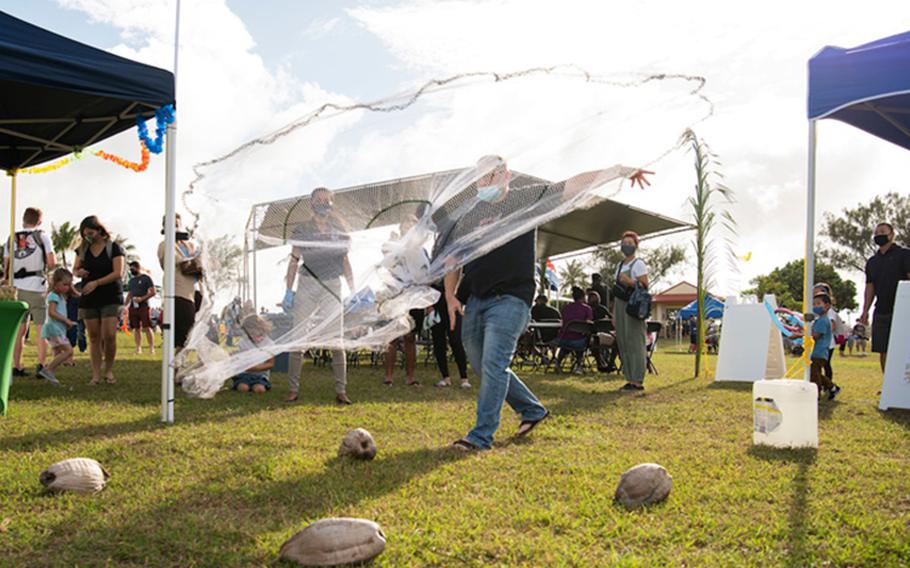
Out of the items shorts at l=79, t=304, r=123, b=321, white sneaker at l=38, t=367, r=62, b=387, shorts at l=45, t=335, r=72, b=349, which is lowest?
white sneaker at l=38, t=367, r=62, b=387

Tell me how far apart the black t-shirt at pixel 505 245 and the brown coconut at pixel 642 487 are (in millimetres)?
1566

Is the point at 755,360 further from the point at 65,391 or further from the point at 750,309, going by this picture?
the point at 65,391

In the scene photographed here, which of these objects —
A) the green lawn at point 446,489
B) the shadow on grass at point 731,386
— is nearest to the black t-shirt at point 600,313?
the shadow on grass at point 731,386

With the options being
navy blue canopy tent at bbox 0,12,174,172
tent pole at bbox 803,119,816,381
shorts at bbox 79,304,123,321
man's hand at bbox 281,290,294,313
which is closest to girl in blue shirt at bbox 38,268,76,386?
shorts at bbox 79,304,123,321

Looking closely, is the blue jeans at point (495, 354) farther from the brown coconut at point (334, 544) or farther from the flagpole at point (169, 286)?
the flagpole at point (169, 286)

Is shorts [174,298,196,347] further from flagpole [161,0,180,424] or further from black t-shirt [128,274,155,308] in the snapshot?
black t-shirt [128,274,155,308]

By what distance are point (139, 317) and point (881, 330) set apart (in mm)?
11746

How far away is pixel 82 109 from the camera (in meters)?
7.58

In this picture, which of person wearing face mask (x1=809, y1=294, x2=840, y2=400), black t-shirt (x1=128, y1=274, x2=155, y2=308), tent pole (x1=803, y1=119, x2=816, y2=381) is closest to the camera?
tent pole (x1=803, y1=119, x2=816, y2=381)

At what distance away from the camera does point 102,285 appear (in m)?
7.25

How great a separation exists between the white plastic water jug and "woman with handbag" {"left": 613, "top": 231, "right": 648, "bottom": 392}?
3470 mm

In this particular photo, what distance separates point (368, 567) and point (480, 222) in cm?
246

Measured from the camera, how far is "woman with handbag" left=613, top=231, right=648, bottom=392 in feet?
27.2

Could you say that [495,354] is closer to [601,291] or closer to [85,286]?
[85,286]
